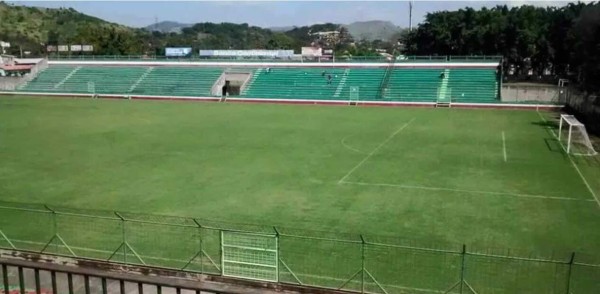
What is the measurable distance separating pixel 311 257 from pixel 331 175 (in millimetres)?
8584

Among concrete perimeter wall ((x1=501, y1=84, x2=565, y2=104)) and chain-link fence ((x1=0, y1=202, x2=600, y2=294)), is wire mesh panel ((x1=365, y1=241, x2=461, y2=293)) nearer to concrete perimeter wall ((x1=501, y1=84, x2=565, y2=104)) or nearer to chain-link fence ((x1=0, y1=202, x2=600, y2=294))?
chain-link fence ((x1=0, y1=202, x2=600, y2=294))

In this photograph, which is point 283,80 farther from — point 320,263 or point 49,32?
point 49,32

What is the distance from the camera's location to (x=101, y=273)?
4652 mm

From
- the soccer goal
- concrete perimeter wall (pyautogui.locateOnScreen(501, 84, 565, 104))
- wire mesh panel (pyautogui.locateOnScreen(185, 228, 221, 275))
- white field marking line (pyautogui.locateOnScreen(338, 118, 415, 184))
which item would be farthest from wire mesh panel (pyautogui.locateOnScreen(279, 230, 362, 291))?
concrete perimeter wall (pyautogui.locateOnScreen(501, 84, 565, 104))

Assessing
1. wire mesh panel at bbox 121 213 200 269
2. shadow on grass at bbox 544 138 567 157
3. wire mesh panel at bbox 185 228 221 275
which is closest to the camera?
wire mesh panel at bbox 185 228 221 275

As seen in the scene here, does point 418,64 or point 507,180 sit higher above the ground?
point 418,64

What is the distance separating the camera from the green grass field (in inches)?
597

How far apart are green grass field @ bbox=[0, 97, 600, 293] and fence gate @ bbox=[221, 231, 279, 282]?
3739 millimetres

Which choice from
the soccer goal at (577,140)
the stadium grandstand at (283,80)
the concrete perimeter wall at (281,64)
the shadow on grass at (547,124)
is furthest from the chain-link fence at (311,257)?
the concrete perimeter wall at (281,64)

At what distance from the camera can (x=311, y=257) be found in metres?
12.2

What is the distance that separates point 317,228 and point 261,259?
3881 millimetres

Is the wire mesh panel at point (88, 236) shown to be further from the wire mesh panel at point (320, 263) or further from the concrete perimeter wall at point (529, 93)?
the concrete perimeter wall at point (529, 93)

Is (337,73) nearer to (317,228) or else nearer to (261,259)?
(317,228)

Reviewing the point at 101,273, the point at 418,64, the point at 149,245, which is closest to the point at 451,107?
the point at 418,64
